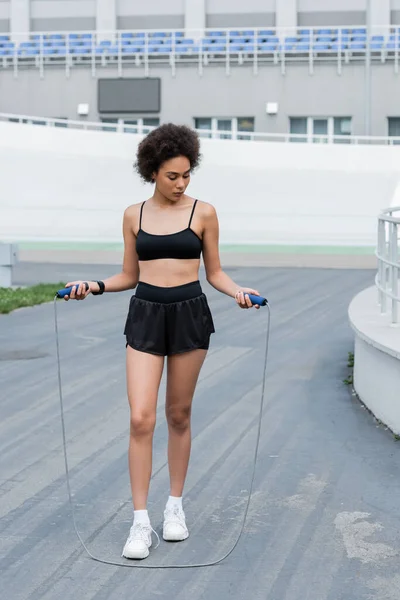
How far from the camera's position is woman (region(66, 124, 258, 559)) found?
229 inches

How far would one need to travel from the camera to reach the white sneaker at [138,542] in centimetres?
571

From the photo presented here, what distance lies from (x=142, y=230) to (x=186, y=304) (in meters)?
0.41

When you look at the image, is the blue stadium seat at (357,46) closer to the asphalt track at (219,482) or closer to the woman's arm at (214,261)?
the asphalt track at (219,482)

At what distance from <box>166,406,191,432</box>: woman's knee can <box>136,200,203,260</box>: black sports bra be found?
2.48 feet

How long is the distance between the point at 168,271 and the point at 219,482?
198 centimetres

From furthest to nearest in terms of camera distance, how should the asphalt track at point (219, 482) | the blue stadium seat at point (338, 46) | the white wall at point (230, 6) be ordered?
the white wall at point (230, 6)
the blue stadium seat at point (338, 46)
the asphalt track at point (219, 482)

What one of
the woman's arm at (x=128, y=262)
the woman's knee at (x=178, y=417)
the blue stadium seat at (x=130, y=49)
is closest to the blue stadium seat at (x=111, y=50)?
the blue stadium seat at (x=130, y=49)

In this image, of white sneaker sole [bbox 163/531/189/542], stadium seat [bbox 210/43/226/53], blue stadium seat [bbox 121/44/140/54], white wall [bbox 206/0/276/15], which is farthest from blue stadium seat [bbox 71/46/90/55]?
white sneaker sole [bbox 163/531/189/542]

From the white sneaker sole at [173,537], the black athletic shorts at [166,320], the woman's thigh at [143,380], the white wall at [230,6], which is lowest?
the white sneaker sole at [173,537]

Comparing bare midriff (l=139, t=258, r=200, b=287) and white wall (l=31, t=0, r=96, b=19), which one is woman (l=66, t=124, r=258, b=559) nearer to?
bare midriff (l=139, t=258, r=200, b=287)

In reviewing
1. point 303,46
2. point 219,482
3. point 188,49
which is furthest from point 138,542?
point 188,49

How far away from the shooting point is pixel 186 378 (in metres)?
5.96

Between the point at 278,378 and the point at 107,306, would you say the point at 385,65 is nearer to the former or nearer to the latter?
the point at 107,306

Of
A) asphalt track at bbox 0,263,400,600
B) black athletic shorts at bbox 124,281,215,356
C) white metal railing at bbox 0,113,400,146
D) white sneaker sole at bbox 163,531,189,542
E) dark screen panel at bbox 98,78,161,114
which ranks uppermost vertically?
dark screen panel at bbox 98,78,161,114
